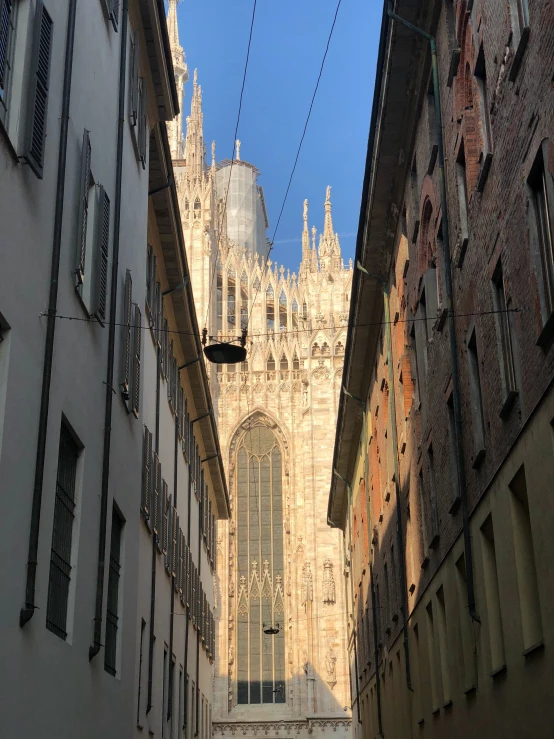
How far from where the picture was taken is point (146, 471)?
64.8ft

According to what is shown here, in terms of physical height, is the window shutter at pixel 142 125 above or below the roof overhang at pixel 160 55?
below

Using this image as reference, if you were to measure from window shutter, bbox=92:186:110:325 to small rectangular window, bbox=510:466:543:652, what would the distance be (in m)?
5.55

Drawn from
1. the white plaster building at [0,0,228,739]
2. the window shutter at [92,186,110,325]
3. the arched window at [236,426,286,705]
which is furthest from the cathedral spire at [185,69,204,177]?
the window shutter at [92,186,110,325]

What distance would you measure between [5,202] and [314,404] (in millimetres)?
56042

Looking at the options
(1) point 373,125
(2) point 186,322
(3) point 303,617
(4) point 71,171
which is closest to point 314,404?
(3) point 303,617

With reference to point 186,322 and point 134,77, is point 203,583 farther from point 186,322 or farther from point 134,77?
point 134,77

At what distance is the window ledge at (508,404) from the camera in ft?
36.6

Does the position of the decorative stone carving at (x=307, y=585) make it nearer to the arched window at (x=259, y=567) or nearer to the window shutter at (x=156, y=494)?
the arched window at (x=259, y=567)

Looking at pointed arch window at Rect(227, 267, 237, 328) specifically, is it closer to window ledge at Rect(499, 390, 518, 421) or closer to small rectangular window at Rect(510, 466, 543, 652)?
window ledge at Rect(499, 390, 518, 421)

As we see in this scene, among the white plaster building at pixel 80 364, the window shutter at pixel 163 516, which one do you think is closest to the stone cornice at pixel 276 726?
the white plaster building at pixel 80 364

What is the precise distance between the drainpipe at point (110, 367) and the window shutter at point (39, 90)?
13.0ft

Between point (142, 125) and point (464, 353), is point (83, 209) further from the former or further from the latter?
point (142, 125)

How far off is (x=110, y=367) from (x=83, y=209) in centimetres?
270

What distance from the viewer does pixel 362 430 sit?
32.4 metres
